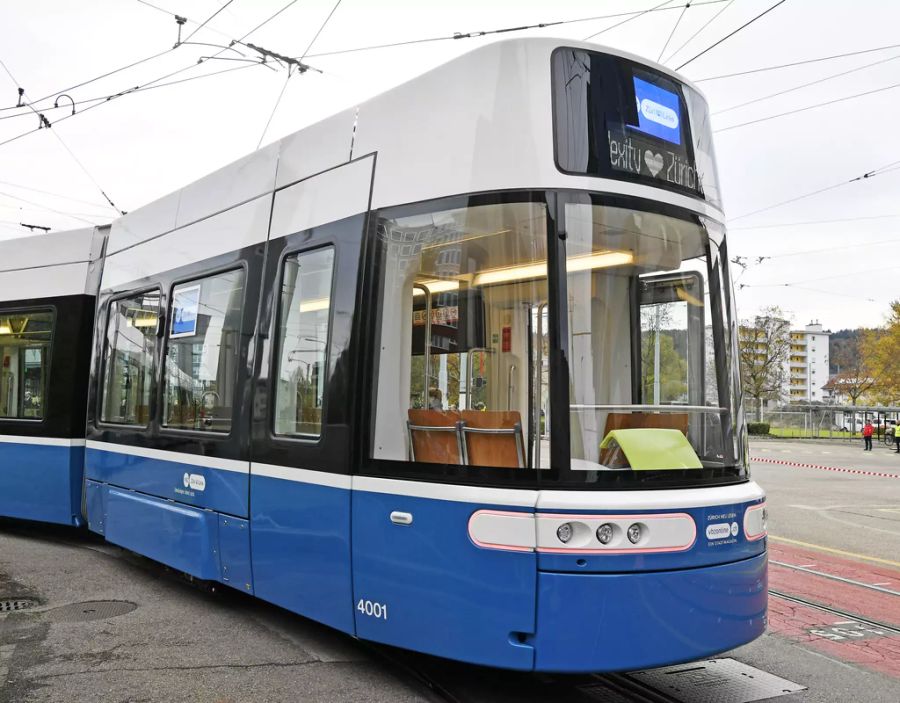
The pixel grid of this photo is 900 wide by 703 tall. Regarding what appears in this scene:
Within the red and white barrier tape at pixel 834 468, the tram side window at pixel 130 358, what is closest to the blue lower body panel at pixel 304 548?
the tram side window at pixel 130 358

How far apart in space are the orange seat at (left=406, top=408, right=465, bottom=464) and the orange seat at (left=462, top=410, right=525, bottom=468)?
2.2 inches

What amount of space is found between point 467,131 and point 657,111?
1.08m

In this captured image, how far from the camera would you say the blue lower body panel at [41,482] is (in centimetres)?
857

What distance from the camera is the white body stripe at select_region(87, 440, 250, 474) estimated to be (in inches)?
231

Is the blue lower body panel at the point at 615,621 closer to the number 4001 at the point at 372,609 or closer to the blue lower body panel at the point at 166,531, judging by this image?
the number 4001 at the point at 372,609

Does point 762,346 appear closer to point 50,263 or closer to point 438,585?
point 50,263

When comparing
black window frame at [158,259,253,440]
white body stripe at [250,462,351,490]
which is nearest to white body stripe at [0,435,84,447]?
black window frame at [158,259,253,440]

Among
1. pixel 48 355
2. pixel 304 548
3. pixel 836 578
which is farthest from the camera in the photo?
pixel 48 355

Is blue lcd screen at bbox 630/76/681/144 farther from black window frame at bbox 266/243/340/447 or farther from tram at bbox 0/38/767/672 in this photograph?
black window frame at bbox 266/243/340/447

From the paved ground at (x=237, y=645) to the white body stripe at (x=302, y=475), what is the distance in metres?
1.12

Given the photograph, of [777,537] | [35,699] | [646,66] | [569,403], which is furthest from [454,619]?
[777,537]

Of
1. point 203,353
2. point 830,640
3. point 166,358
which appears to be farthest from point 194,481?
point 830,640

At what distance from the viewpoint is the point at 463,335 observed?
5.00 metres

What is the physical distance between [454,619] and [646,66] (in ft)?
10.4
